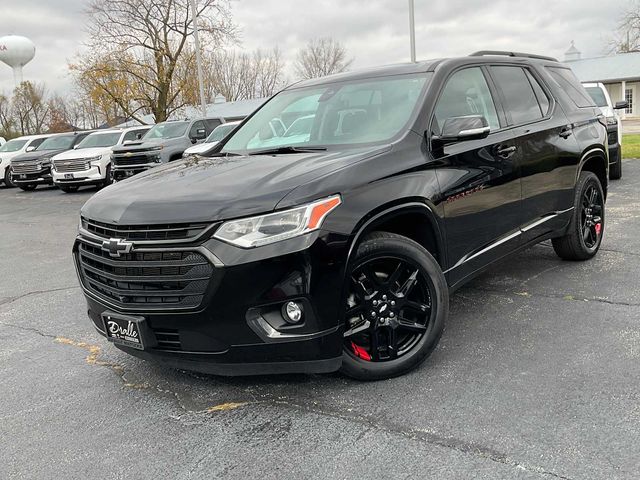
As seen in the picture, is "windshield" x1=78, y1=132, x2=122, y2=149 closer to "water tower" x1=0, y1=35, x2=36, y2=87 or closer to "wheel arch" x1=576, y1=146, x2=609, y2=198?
"wheel arch" x1=576, y1=146, x2=609, y2=198

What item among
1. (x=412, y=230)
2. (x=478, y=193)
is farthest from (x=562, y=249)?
(x=412, y=230)

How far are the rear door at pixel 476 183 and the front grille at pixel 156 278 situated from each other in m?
1.64

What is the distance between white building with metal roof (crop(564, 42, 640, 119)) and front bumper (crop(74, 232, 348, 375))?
47013mm

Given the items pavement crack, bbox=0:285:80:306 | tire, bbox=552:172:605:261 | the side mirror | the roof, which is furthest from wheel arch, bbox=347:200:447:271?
the roof

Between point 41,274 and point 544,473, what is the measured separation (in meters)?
6.01

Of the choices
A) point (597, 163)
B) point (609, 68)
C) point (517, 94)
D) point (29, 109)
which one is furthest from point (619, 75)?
point (29, 109)

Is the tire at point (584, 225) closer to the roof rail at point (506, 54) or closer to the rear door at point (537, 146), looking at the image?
the rear door at point (537, 146)

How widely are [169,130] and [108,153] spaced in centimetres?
202

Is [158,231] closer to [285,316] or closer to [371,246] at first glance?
[285,316]

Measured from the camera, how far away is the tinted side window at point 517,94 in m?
4.63

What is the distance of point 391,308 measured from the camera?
3334mm

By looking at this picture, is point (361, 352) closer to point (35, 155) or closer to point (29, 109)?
point (35, 155)

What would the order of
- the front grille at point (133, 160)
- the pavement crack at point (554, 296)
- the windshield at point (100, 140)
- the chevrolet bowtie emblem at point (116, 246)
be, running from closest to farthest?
1. the chevrolet bowtie emblem at point (116, 246)
2. the pavement crack at point (554, 296)
3. the front grille at point (133, 160)
4. the windshield at point (100, 140)

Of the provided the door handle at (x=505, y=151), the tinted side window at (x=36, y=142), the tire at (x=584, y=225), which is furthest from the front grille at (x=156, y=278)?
the tinted side window at (x=36, y=142)
